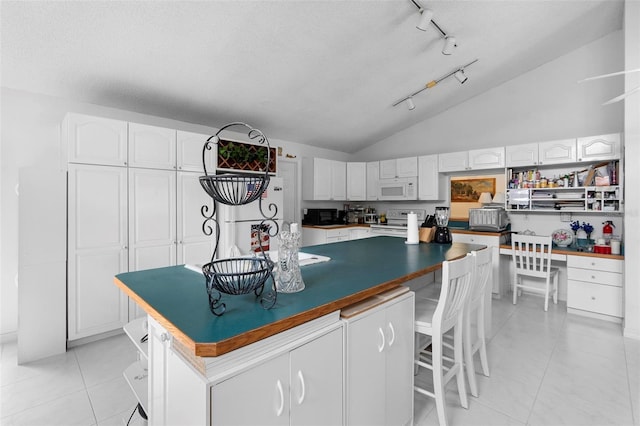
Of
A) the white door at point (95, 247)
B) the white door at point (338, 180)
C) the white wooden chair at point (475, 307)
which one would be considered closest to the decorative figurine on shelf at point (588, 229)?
the white wooden chair at point (475, 307)

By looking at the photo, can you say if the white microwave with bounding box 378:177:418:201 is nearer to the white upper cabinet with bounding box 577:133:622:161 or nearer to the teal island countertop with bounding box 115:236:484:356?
the white upper cabinet with bounding box 577:133:622:161

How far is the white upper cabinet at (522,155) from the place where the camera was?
13.2ft

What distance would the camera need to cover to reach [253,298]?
1.22m

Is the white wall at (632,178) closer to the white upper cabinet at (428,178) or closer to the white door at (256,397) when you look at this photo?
the white upper cabinet at (428,178)

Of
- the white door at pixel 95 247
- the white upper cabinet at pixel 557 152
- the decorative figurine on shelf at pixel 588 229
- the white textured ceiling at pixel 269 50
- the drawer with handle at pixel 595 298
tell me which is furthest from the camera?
the decorative figurine on shelf at pixel 588 229

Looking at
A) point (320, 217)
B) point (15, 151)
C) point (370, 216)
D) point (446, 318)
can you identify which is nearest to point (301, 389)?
point (446, 318)

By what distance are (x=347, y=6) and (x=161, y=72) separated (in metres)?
1.80

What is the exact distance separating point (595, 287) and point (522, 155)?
5.92ft

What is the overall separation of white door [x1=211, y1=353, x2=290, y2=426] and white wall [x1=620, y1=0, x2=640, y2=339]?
366 centimetres

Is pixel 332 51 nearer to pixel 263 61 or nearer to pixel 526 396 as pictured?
pixel 263 61

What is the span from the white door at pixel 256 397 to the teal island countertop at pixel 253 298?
0.11m

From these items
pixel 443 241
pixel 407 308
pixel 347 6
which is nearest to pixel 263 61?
pixel 347 6

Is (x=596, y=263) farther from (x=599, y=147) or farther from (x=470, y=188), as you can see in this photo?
(x=470, y=188)

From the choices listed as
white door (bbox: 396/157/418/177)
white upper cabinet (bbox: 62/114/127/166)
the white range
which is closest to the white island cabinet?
white upper cabinet (bbox: 62/114/127/166)
